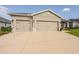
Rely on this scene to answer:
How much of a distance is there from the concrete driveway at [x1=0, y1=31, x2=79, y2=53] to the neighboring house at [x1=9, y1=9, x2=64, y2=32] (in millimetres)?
207

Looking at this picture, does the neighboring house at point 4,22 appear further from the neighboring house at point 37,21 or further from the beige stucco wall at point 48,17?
the beige stucco wall at point 48,17

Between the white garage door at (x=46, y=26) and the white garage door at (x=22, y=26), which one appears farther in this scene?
the white garage door at (x=46, y=26)

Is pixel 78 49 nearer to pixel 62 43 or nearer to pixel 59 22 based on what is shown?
pixel 62 43

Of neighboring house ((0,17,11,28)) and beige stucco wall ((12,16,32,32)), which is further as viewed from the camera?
beige stucco wall ((12,16,32,32))

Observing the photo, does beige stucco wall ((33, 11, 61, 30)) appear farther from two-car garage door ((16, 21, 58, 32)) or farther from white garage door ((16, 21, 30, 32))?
white garage door ((16, 21, 30, 32))

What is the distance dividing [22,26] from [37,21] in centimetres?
53

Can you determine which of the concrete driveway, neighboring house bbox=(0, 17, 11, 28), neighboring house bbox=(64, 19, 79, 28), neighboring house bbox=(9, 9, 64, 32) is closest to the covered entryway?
neighboring house bbox=(9, 9, 64, 32)

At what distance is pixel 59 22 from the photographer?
5844 millimetres

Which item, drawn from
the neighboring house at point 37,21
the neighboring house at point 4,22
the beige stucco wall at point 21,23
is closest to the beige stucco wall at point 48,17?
the neighboring house at point 37,21

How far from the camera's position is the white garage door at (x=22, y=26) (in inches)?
223

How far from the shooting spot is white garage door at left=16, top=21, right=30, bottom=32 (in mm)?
5676

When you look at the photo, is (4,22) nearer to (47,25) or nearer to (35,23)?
(35,23)

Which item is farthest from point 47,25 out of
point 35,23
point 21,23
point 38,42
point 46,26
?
point 21,23

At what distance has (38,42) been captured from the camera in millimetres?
5395
